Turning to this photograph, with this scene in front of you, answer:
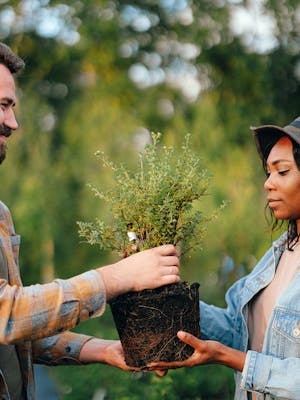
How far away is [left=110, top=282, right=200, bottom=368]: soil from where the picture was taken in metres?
2.32

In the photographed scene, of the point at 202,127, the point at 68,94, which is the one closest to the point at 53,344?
the point at 202,127

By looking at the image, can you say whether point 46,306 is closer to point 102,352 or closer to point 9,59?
point 102,352

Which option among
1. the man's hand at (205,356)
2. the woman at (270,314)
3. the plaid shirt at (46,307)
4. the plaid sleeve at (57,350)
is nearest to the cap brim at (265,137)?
the woman at (270,314)

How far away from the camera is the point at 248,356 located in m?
Result: 2.45

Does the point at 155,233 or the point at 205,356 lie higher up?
the point at 155,233

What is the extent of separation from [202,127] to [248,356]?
8068 mm

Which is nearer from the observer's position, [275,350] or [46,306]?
[46,306]

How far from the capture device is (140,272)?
7.41 ft

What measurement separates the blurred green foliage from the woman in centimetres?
568

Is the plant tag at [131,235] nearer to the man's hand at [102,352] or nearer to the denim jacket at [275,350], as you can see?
the man's hand at [102,352]

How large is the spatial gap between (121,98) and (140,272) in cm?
959

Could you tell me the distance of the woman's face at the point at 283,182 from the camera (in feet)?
8.54

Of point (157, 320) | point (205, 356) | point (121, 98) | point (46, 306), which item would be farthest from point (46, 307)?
point (121, 98)

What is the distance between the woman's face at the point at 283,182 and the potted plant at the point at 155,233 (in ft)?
1.08
